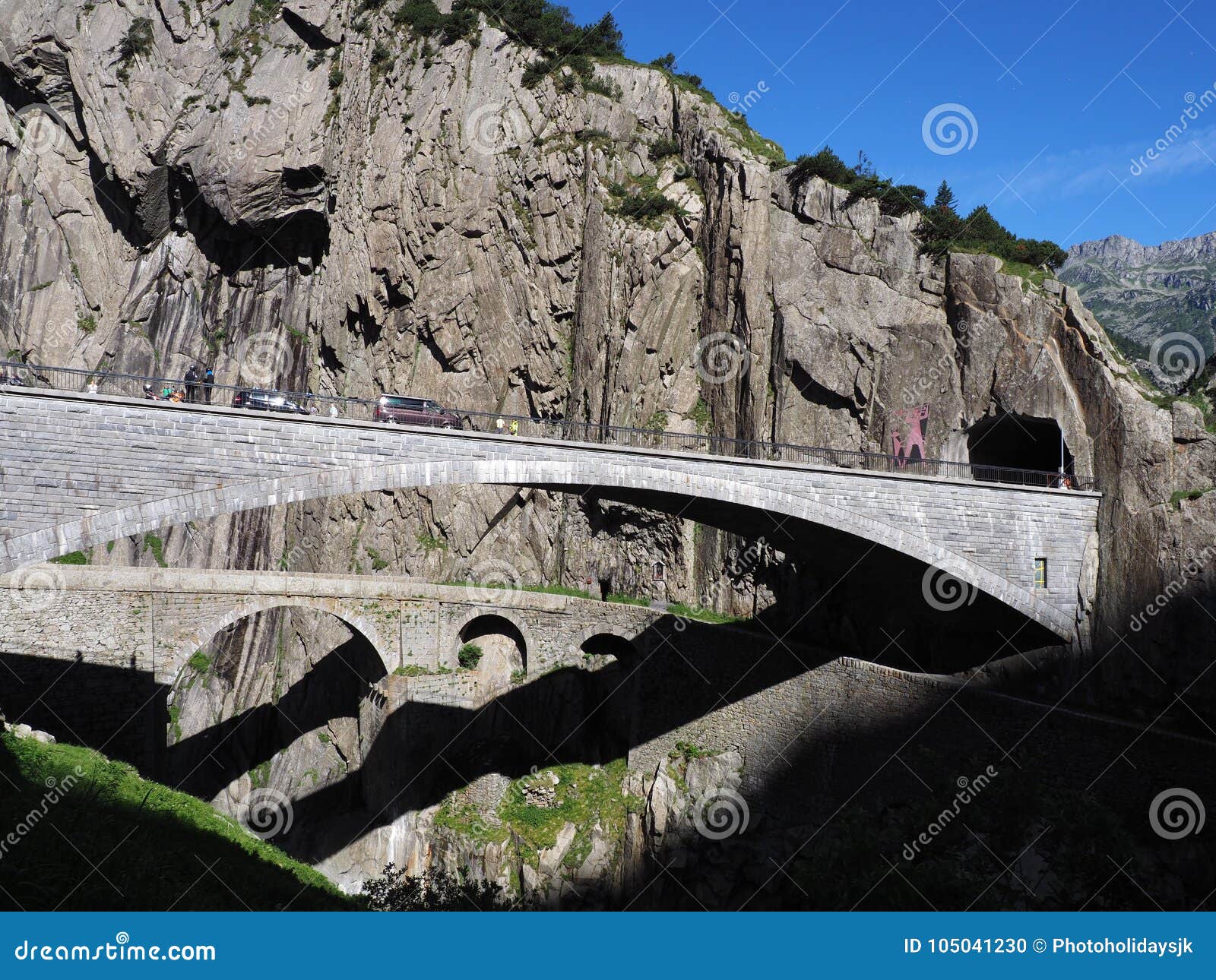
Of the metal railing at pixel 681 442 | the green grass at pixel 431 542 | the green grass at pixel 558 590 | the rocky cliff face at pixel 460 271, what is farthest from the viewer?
the green grass at pixel 431 542

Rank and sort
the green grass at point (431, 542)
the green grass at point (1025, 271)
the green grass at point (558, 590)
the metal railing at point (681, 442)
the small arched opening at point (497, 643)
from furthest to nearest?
the green grass at point (431, 542)
the green grass at point (558, 590)
the small arched opening at point (497, 643)
the green grass at point (1025, 271)
the metal railing at point (681, 442)

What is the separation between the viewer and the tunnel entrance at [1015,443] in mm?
26375

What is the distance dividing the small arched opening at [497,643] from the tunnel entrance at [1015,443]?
18.3 m

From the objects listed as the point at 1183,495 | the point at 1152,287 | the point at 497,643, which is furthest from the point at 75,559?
the point at 1152,287

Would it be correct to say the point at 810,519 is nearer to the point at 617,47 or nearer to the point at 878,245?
the point at 878,245

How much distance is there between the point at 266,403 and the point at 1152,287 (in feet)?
348

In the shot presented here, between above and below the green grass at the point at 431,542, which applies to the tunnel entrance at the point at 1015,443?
above

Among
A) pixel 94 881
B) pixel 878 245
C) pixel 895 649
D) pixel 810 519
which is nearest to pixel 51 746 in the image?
pixel 94 881

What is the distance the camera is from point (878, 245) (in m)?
29.9

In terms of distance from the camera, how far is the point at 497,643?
30.3 m

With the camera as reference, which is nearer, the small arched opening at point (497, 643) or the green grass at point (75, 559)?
the small arched opening at point (497, 643)

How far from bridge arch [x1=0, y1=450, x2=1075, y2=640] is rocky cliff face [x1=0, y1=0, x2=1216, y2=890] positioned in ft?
22.4

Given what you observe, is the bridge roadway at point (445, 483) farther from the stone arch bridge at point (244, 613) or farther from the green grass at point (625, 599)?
the stone arch bridge at point (244, 613)

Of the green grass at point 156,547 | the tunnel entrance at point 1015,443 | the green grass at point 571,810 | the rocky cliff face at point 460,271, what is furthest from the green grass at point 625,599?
the green grass at point 156,547
